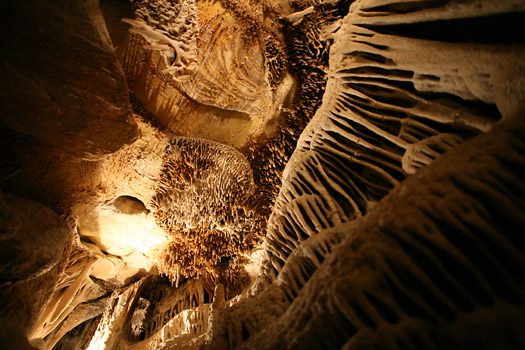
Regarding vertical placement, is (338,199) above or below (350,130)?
below

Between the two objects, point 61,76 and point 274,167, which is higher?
point 61,76

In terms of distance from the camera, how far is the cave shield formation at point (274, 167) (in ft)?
2.95

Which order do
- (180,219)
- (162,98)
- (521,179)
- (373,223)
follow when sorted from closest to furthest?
1. (521,179)
2. (373,223)
3. (162,98)
4. (180,219)

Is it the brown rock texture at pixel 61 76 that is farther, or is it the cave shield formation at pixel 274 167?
the brown rock texture at pixel 61 76

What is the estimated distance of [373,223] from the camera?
3.63ft

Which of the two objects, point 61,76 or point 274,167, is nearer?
point 61,76

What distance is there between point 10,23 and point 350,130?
2.46 metres

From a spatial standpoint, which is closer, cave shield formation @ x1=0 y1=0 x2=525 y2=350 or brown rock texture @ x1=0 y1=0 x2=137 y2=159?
cave shield formation @ x1=0 y1=0 x2=525 y2=350

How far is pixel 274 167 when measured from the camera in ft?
11.0

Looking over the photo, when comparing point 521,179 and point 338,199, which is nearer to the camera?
point 521,179

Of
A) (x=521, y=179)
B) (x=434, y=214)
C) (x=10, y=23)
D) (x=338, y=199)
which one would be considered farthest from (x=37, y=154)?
(x=521, y=179)

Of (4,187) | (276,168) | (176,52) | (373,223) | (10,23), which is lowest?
(4,187)

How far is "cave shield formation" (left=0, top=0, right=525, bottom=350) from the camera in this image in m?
0.90

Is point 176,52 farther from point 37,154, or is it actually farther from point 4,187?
point 4,187
